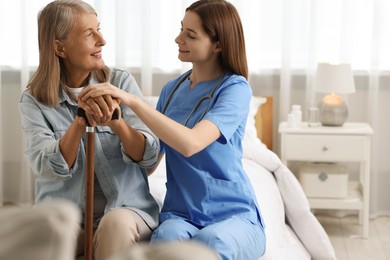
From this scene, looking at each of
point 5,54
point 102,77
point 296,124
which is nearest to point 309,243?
point 296,124

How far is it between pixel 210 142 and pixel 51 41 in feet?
1.76

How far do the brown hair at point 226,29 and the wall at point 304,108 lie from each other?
2.15 m

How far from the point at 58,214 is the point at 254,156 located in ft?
9.68

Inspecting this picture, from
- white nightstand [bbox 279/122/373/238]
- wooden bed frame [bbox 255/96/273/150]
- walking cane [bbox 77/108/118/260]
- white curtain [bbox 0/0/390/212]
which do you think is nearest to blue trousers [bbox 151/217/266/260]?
walking cane [bbox 77/108/118/260]

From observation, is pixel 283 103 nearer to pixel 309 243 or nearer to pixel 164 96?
pixel 309 243

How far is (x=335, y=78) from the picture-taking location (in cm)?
396

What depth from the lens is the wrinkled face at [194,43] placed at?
2.31 meters

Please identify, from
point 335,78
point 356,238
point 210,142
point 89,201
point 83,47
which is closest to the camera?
point 89,201

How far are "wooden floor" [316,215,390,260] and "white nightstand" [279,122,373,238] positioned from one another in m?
0.09

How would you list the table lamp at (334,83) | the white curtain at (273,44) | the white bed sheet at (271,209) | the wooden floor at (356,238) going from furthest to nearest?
the white curtain at (273,44) < the table lamp at (334,83) < the wooden floor at (356,238) < the white bed sheet at (271,209)

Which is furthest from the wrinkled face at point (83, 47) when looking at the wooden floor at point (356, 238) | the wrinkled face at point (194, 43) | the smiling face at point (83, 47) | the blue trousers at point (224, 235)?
the wooden floor at point (356, 238)

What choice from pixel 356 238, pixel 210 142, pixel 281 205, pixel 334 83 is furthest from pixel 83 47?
pixel 356 238

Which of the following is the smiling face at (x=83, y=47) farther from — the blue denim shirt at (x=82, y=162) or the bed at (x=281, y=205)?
the bed at (x=281, y=205)

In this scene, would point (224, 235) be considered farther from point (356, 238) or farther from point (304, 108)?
point (304, 108)
